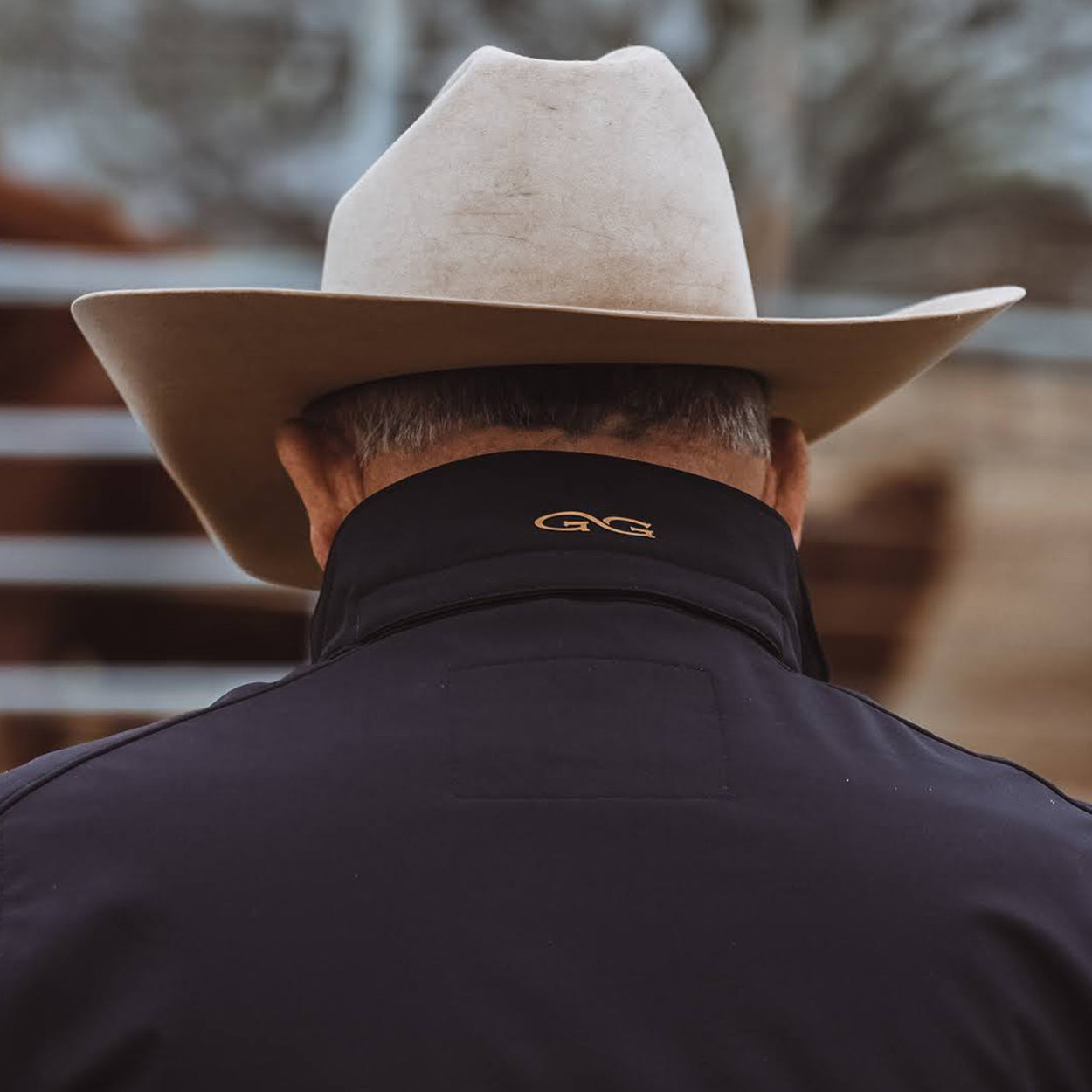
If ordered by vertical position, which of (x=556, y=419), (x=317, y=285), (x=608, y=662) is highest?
(x=556, y=419)

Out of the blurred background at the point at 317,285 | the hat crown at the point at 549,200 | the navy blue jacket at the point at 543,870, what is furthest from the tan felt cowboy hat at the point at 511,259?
the blurred background at the point at 317,285

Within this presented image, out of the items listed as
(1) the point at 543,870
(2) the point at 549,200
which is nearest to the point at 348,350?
(2) the point at 549,200

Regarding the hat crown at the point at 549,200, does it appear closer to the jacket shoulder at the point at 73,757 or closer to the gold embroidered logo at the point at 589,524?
the gold embroidered logo at the point at 589,524

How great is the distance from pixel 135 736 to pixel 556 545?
310 millimetres

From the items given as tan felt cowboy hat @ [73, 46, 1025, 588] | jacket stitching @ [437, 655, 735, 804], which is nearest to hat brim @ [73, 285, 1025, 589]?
tan felt cowboy hat @ [73, 46, 1025, 588]

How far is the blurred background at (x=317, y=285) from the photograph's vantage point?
13.1 ft

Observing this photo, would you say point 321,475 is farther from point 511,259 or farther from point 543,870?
point 543,870

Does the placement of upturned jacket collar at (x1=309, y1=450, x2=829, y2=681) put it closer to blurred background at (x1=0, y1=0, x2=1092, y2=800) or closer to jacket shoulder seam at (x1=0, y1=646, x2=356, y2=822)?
jacket shoulder seam at (x1=0, y1=646, x2=356, y2=822)

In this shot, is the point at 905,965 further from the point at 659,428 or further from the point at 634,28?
the point at 634,28

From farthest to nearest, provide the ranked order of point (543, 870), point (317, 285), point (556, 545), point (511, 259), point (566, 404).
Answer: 1. point (317, 285)
2. point (511, 259)
3. point (566, 404)
4. point (556, 545)
5. point (543, 870)

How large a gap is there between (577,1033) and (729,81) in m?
3.46

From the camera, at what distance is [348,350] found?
1.34 meters

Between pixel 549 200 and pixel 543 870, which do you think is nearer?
pixel 543 870

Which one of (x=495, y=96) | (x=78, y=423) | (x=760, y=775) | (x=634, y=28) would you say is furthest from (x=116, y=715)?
(x=760, y=775)
